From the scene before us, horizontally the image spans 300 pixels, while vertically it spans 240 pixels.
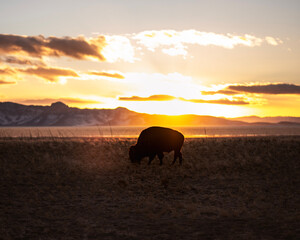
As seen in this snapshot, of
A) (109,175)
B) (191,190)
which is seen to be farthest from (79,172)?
(191,190)

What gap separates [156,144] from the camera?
19.2 m

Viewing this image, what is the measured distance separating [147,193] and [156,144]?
15.7ft

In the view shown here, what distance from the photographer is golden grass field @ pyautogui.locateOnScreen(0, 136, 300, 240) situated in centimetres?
1026

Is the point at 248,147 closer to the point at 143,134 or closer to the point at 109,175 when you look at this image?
the point at 143,134

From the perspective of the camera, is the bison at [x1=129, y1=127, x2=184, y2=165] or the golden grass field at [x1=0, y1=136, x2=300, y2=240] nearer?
the golden grass field at [x1=0, y1=136, x2=300, y2=240]

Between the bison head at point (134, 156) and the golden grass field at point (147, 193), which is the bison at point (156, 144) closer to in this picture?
the bison head at point (134, 156)

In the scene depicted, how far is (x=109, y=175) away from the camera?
17688 mm

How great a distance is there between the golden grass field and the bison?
605 mm

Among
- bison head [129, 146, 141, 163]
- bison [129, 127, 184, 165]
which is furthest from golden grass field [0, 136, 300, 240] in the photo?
bison [129, 127, 184, 165]

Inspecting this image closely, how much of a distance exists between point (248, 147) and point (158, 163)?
793cm

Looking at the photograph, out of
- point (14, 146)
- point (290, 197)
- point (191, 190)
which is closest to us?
point (290, 197)

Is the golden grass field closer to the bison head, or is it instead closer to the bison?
the bison head

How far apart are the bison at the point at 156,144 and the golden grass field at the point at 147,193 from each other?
605 mm

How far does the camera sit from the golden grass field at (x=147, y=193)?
33.7 ft
